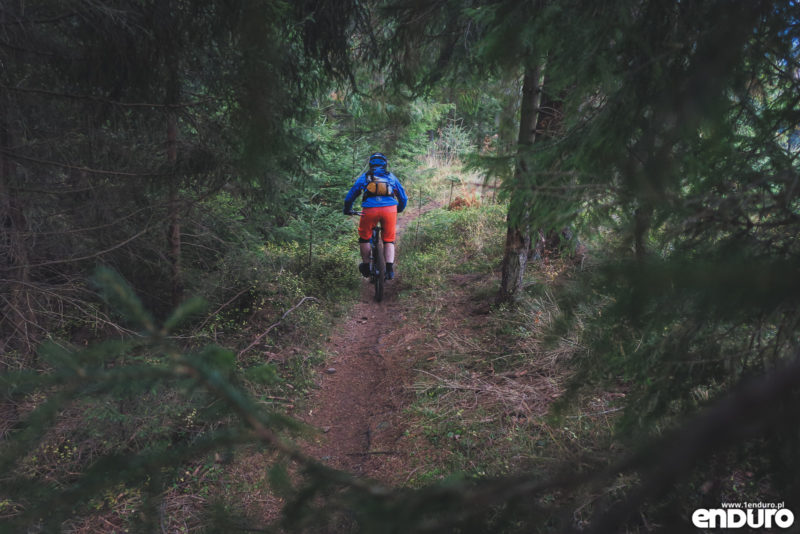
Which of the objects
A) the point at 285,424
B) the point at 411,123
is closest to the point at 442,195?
the point at 411,123

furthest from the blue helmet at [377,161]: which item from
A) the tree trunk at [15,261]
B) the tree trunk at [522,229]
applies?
the tree trunk at [15,261]

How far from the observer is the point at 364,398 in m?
4.76

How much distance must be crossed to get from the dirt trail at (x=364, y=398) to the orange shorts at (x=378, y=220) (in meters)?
1.39

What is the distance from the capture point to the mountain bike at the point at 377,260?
7.42m

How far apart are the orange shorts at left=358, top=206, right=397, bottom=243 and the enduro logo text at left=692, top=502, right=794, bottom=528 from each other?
226 inches

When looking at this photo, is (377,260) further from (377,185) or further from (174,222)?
(174,222)

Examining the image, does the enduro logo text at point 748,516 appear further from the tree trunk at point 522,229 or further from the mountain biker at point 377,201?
the mountain biker at point 377,201

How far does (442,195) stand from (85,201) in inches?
411

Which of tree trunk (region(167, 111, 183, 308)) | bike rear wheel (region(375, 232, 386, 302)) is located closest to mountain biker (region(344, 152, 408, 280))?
bike rear wheel (region(375, 232, 386, 302))

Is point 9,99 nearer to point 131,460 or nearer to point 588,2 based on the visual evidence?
point 131,460

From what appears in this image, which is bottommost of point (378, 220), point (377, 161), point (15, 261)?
point (15, 261)

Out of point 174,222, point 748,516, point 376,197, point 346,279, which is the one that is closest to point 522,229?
point 748,516

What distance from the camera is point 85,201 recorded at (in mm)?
4605

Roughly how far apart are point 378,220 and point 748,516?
609cm
